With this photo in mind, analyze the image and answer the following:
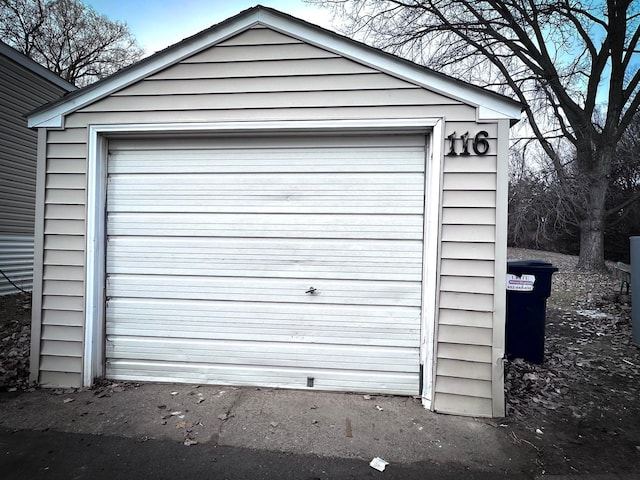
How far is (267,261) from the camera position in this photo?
3482 millimetres

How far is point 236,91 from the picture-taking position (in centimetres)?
333

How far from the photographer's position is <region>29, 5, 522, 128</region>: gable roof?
10.1 ft

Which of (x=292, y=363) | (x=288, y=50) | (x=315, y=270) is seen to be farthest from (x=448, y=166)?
(x=292, y=363)

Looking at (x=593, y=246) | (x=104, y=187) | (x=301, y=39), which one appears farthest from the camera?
(x=593, y=246)

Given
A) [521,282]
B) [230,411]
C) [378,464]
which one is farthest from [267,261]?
[521,282]

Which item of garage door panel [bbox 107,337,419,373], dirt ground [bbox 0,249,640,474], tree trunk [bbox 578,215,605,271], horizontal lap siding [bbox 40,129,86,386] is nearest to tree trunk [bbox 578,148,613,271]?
tree trunk [bbox 578,215,605,271]

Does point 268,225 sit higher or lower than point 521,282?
higher

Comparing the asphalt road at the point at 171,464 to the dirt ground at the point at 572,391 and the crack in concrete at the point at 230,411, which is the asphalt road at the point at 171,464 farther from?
the dirt ground at the point at 572,391

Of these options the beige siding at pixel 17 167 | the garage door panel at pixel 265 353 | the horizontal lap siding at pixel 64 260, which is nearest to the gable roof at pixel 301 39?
the horizontal lap siding at pixel 64 260

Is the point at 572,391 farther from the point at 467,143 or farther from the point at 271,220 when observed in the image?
the point at 271,220

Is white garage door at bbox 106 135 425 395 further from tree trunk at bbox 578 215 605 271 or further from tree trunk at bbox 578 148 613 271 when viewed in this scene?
tree trunk at bbox 578 215 605 271

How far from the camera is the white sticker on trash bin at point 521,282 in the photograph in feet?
12.9

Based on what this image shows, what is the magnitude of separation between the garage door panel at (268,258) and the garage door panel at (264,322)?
12.5 inches

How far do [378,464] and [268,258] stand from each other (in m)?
1.95
